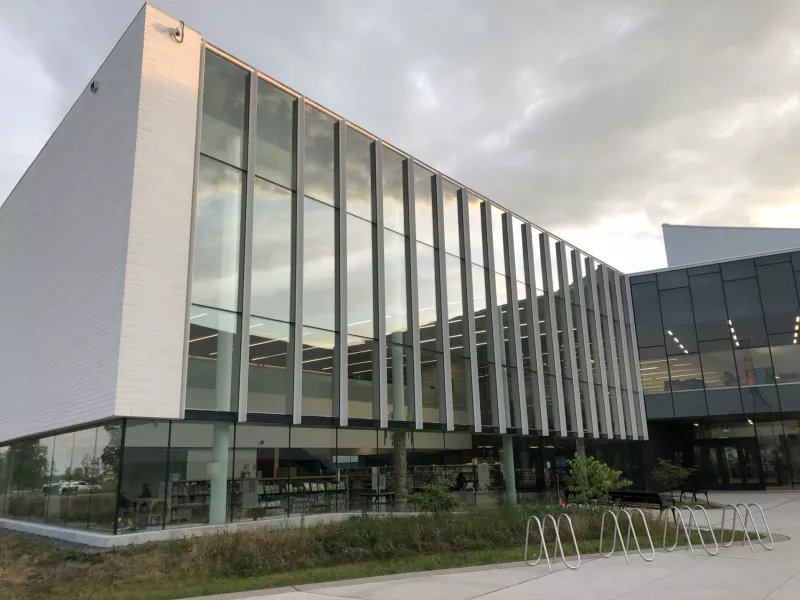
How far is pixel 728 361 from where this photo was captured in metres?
34.1

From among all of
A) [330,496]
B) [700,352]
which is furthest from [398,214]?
[700,352]

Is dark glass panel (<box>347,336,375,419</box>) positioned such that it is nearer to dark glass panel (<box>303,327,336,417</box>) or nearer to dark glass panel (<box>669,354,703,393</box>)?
dark glass panel (<box>303,327,336,417</box>)

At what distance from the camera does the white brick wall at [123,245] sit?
14.6 m

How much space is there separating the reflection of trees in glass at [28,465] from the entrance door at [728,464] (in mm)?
34370

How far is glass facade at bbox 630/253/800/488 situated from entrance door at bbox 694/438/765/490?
57 mm

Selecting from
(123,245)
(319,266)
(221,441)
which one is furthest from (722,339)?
(123,245)

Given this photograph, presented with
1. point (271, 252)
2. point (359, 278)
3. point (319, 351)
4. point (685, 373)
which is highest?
point (271, 252)

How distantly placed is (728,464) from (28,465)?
3751 cm

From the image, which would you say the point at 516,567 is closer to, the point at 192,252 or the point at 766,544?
the point at 766,544

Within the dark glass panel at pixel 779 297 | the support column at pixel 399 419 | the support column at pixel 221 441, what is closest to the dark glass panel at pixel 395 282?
the support column at pixel 399 419

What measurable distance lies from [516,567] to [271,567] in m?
4.71

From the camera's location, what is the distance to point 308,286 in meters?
18.8

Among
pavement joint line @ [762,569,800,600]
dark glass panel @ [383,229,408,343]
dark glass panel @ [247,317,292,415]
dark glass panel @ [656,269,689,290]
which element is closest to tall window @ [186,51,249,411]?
dark glass panel @ [247,317,292,415]

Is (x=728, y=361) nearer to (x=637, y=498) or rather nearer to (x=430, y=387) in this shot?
(x=637, y=498)
